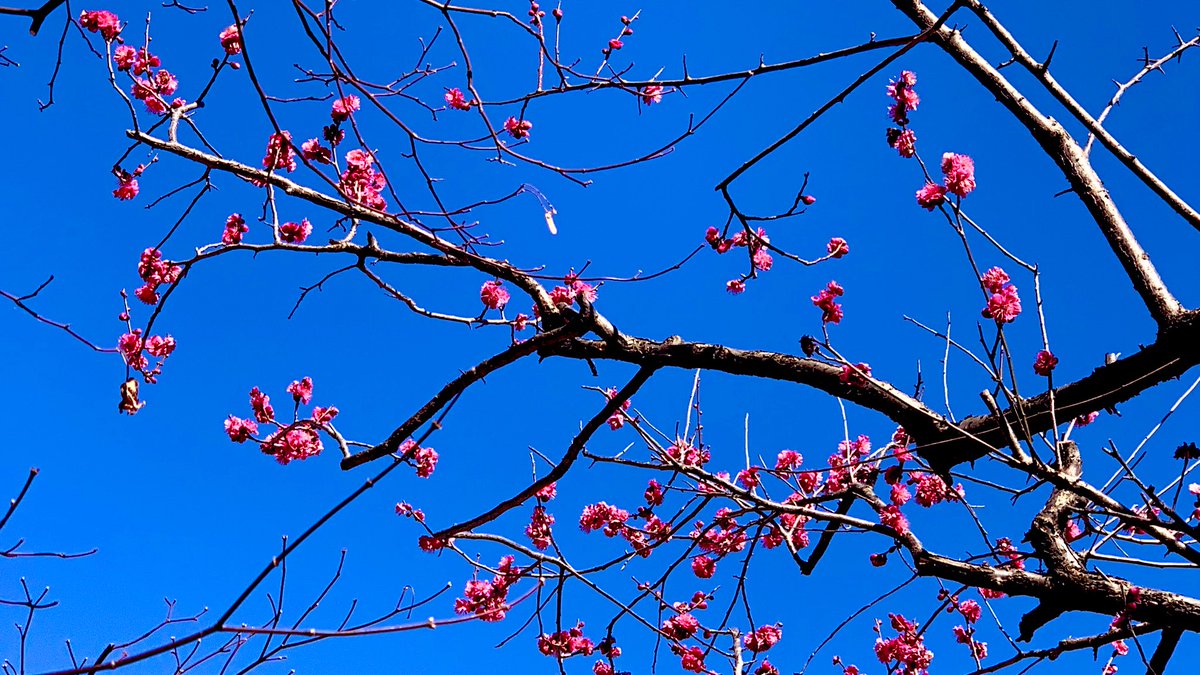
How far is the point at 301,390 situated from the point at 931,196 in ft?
10.8

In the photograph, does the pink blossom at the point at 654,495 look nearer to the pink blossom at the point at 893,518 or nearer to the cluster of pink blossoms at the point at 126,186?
the pink blossom at the point at 893,518

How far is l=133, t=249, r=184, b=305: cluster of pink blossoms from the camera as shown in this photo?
Result: 14.0 feet

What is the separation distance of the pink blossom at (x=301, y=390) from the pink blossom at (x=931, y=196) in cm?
323

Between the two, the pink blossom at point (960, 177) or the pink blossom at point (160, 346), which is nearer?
the pink blossom at point (960, 177)

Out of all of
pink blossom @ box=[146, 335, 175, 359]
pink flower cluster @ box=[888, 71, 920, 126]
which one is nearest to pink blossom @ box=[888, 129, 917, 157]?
pink flower cluster @ box=[888, 71, 920, 126]

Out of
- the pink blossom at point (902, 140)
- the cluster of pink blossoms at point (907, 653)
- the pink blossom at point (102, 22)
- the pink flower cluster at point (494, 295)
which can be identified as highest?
the pink blossom at point (102, 22)

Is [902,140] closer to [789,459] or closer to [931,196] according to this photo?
[931,196]

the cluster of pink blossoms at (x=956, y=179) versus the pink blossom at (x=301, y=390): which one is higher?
the pink blossom at (x=301, y=390)

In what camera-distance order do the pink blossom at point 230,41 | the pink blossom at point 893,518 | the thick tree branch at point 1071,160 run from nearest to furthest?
the thick tree branch at point 1071,160 < the pink blossom at point 893,518 < the pink blossom at point 230,41

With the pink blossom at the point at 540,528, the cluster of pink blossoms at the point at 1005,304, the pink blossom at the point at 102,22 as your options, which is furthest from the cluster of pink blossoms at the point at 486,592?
the pink blossom at the point at 102,22

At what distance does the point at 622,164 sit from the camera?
9.23 ft

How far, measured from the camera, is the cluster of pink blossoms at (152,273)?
4258mm

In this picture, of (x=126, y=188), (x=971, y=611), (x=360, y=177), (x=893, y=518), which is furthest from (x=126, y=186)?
(x=971, y=611)

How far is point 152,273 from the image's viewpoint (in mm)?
4289
